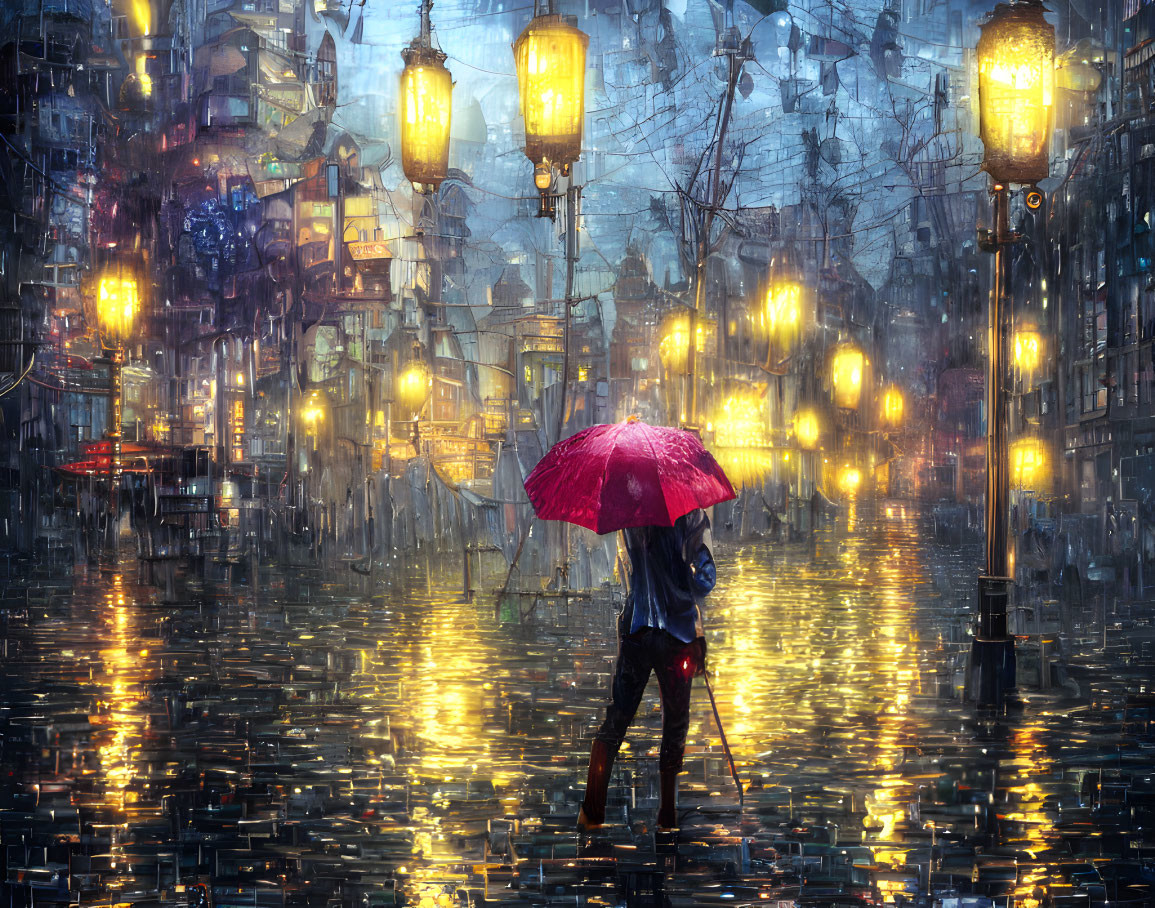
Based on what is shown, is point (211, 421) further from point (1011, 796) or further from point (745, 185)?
point (1011, 796)

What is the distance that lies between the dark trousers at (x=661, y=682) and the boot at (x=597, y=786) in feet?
0.15

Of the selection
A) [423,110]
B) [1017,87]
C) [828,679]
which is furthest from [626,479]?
[423,110]

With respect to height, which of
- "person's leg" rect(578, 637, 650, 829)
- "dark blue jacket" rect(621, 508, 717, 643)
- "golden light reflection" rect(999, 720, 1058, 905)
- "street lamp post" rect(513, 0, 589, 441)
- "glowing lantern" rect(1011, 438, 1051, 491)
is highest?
"street lamp post" rect(513, 0, 589, 441)

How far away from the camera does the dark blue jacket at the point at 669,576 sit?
21.9 feet

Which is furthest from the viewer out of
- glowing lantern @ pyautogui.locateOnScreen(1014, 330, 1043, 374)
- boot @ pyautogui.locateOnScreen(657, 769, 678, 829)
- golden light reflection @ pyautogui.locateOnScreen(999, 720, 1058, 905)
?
glowing lantern @ pyautogui.locateOnScreen(1014, 330, 1043, 374)

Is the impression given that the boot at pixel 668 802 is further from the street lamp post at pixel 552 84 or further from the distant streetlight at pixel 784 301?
the distant streetlight at pixel 784 301

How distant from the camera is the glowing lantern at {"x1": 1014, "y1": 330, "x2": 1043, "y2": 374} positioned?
3247cm

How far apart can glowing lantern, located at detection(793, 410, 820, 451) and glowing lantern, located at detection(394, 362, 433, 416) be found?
529 inches

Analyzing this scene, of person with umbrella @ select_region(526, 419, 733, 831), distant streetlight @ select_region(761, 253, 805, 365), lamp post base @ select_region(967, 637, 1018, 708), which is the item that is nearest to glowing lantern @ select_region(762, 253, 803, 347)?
distant streetlight @ select_region(761, 253, 805, 365)

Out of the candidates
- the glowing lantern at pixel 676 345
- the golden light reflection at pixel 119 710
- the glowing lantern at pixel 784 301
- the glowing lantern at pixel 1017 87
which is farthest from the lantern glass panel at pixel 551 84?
the glowing lantern at pixel 676 345

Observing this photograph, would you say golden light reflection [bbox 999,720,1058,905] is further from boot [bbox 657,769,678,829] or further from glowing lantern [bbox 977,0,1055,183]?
glowing lantern [bbox 977,0,1055,183]

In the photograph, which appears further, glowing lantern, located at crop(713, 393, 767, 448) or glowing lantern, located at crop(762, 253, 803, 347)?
glowing lantern, located at crop(713, 393, 767, 448)

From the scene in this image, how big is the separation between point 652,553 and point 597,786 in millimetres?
1339

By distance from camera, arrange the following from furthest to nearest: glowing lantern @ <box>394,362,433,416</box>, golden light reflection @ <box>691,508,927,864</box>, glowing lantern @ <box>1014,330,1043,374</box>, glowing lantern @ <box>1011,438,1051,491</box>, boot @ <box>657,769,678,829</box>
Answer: glowing lantern @ <box>394,362,433,416</box> < glowing lantern @ <box>1011,438,1051,491</box> < glowing lantern @ <box>1014,330,1043,374</box> < golden light reflection @ <box>691,508,927,864</box> < boot @ <box>657,769,678,829</box>
